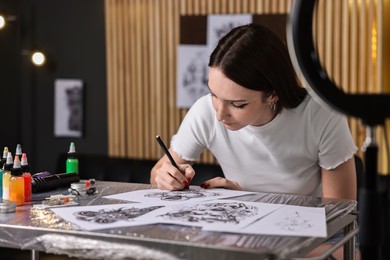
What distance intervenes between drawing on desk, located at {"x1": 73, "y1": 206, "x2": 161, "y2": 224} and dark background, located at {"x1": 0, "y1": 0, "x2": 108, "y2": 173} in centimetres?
292

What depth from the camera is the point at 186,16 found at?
4.36 m

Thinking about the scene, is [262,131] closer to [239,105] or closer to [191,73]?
[239,105]

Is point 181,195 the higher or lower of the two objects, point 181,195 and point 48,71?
the lower

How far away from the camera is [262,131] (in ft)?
8.27

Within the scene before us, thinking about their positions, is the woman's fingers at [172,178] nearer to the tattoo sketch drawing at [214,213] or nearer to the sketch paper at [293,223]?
the tattoo sketch drawing at [214,213]

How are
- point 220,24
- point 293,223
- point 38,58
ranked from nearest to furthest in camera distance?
point 293,223, point 220,24, point 38,58

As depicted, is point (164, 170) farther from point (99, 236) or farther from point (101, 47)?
point (101, 47)

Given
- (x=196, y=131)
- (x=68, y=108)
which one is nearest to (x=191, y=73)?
(x=68, y=108)

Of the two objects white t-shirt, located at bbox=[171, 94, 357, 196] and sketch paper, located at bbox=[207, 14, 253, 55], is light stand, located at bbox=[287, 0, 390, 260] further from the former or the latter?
sketch paper, located at bbox=[207, 14, 253, 55]

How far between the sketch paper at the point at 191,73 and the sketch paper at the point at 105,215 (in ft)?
8.06

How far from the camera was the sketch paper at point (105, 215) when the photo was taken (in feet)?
5.55

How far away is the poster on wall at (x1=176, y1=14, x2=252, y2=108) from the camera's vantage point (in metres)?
4.27

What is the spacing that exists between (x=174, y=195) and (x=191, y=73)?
91.7 inches

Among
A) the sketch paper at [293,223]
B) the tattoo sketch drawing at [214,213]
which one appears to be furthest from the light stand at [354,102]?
the tattoo sketch drawing at [214,213]
